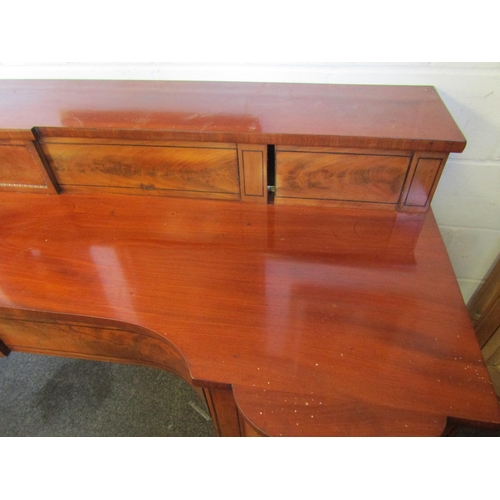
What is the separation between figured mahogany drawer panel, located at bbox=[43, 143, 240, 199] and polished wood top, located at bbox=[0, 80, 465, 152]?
0.04 meters

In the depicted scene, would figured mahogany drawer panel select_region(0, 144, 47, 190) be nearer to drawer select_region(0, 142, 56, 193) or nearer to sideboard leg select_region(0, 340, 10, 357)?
drawer select_region(0, 142, 56, 193)

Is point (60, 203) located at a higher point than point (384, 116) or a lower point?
lower

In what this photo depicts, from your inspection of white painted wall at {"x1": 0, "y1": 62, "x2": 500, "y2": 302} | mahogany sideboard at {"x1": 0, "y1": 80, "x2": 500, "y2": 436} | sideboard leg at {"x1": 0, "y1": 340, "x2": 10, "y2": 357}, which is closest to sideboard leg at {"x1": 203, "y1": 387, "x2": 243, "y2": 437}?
mahogany sideboard at {"x1": 0, "y1": 80, "x2": 500, "y2": 436}

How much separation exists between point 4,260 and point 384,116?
0.77m

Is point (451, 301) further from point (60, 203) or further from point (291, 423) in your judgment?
point (60, 203)

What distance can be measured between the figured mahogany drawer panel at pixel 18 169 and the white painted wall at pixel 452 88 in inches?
12.7

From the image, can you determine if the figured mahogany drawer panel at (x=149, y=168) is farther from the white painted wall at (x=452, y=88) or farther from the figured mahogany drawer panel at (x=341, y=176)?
the white painted wall at (x=452, y=88)

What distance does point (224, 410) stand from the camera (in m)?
0.58

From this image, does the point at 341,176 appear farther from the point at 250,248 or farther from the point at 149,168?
the point at 149,168

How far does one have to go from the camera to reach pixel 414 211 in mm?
701

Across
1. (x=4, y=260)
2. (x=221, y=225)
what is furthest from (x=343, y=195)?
(x=4, y=260)

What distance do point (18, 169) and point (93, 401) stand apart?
2.60ft

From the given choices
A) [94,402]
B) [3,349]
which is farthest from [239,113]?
[94,402]

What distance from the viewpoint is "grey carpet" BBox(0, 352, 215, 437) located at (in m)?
1.09
